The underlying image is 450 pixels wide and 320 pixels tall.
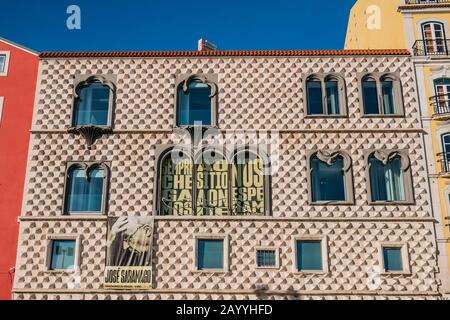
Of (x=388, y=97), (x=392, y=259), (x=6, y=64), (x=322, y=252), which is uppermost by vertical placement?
(x=6, y=64)

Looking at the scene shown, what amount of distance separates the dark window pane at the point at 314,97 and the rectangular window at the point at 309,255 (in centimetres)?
598

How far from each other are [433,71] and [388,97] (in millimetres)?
2408

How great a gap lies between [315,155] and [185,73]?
7.09 metres

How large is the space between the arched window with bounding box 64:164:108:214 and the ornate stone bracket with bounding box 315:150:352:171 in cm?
944

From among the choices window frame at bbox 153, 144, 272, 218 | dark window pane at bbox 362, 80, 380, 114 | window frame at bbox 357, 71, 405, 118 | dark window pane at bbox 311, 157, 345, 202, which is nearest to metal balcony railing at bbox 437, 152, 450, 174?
window frame at bbox 357, 71, 405, 118

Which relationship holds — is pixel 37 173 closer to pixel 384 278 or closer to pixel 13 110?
pixel 13 110

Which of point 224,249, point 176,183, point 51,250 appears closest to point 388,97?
point 224,249

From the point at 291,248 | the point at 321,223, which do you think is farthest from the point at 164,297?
the point at 321,223

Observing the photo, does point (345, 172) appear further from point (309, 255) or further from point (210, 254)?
point (210, 254)

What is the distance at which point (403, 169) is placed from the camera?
24312 millimetres

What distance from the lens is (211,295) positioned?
893 inches

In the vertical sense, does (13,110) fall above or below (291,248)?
above

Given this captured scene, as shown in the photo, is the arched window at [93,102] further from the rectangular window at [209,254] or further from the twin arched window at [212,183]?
the rectangular window at [209,254]
